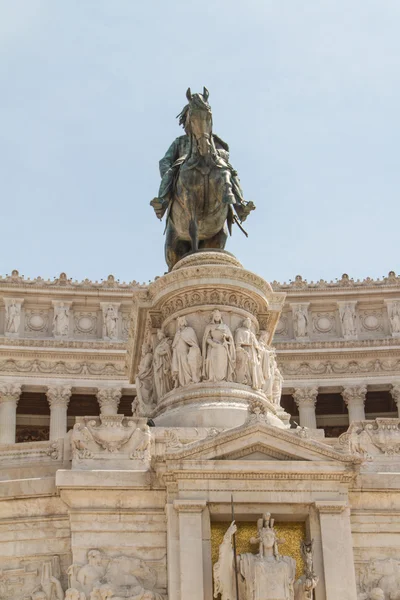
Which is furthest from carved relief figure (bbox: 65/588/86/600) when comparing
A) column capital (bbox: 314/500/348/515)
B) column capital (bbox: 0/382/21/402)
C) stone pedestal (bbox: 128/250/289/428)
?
column capital (bbox: 0/382/21/402)

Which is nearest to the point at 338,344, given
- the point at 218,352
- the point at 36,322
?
the point at 36,322

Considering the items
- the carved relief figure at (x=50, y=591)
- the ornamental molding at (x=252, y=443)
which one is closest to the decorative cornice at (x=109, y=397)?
the ornamental molding at (x=252, y=443)

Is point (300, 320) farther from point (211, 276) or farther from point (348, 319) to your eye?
point (211, 276)

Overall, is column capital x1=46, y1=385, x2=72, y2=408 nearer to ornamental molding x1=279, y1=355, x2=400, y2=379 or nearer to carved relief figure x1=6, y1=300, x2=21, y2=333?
carved relief figure x1=6, y1=300, x2=21, y2=333

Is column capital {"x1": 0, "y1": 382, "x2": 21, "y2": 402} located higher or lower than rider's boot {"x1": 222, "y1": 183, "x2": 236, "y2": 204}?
higher

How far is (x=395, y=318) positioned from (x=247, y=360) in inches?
1318

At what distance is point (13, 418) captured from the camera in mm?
52281

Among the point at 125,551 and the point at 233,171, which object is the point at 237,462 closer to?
the point at 125,551

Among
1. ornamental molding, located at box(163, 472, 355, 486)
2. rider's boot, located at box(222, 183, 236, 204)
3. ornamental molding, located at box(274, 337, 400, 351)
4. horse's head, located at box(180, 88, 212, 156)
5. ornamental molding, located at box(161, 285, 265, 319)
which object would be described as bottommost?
ornamental molding, located at box(163, 472, 355, 486)

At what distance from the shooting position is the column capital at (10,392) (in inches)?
2060

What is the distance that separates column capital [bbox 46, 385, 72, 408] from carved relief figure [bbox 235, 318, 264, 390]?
98.8 ft

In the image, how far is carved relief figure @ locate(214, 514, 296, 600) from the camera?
17.1 metres

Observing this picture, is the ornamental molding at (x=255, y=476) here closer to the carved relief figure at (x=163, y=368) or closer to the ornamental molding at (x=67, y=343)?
the carved relief figure at (x=163, y=368)

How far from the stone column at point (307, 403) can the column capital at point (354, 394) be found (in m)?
1.44
